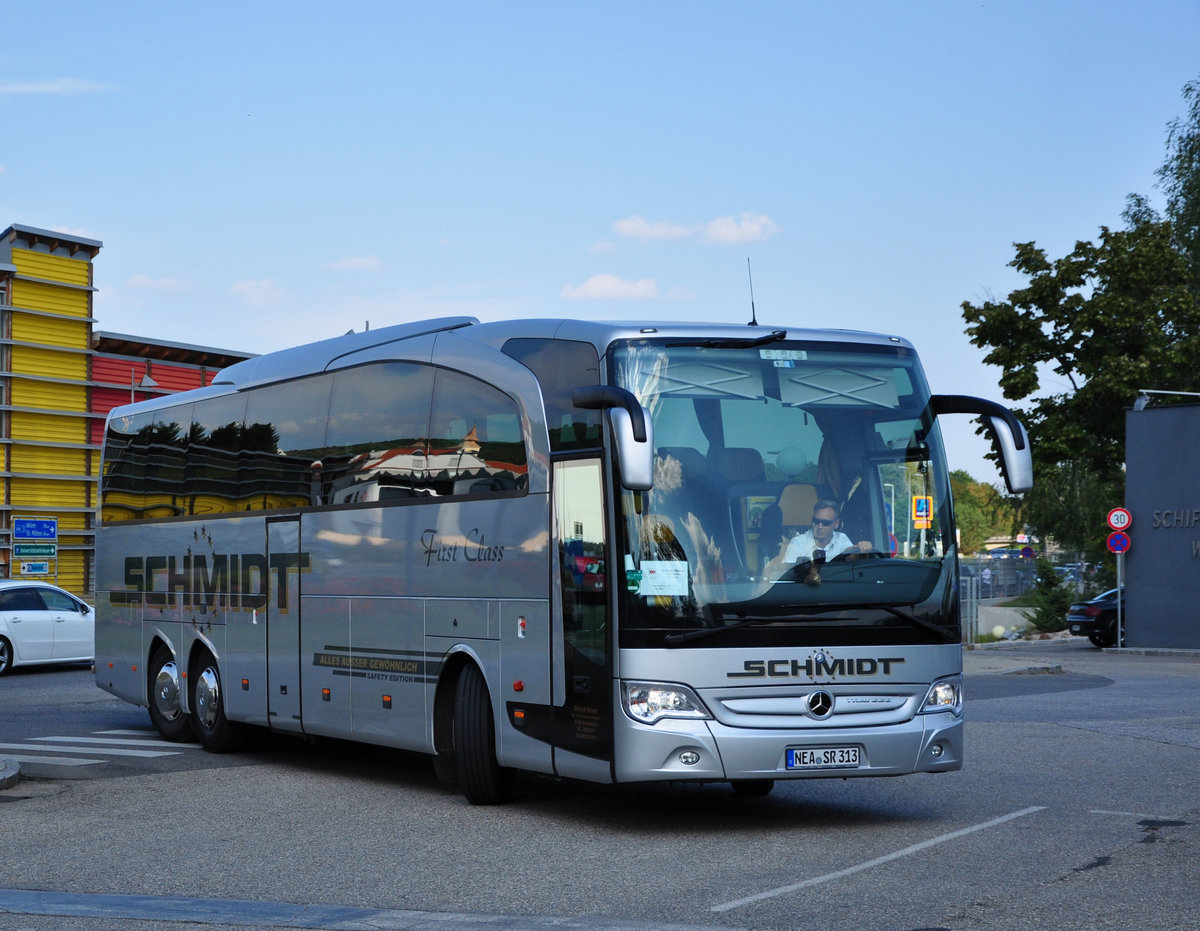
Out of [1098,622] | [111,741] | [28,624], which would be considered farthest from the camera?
[1098,622]

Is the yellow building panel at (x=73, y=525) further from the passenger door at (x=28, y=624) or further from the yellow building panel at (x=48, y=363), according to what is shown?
the passenger door at (x=28, y=624)

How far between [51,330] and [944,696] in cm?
3637

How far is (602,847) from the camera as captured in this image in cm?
966

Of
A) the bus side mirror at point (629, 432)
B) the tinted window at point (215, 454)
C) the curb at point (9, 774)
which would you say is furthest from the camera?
the tinted window at point (215, 454)

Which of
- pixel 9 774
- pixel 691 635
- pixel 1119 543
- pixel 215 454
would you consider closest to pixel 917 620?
pixel 691 635

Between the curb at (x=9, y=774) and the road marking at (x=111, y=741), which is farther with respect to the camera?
the road marking at (x=111, y=741)

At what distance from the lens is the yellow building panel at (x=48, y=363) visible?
41938 mm

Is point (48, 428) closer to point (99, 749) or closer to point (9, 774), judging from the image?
point (99, 749)

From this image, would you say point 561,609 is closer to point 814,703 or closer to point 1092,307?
point 814,703

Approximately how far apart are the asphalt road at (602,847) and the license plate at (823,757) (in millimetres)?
433

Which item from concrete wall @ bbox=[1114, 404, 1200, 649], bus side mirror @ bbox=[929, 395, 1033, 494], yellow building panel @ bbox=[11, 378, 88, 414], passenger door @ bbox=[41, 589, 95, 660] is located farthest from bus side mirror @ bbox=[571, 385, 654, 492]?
yellow building panel @ bbox=[11, 378, 88, 414]

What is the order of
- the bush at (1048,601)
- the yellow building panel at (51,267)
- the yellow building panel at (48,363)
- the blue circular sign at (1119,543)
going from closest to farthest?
the blue circular sign at (1119,543) < the yellow building panel at (51,267) < the yellow building panel at (48,363) < the bush at (1048,601)

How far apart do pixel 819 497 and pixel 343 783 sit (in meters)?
5.27

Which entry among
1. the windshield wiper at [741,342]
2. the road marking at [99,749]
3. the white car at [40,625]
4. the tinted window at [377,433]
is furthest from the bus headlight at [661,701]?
the white car at [40,625]
